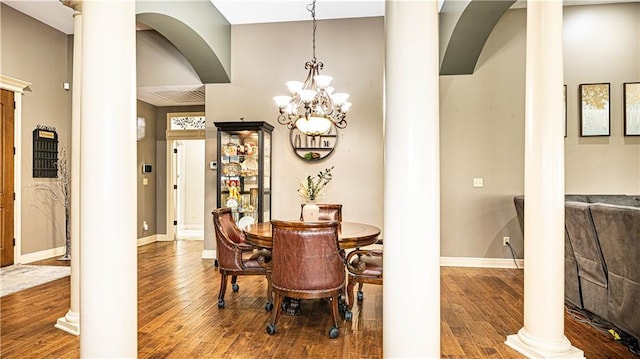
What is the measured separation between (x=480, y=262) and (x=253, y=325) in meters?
3.47

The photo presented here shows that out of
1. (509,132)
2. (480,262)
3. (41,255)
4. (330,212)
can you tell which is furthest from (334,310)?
(41,255)

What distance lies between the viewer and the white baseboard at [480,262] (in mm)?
4912

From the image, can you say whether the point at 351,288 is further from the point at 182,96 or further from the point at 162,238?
the point at 162,238

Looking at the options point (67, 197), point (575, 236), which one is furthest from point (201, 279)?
point (575, 236)

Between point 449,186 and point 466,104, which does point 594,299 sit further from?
point 466,104

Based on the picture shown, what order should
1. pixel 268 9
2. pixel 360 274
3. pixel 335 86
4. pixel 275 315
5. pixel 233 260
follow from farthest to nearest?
pixel 335 86 → pixel 268 9 → pixel 233 260 → pixel 360 274 → pixel 275 315

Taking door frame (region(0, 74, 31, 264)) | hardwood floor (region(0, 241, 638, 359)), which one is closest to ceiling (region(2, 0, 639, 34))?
door frame (region(0, 74, 31, 264))

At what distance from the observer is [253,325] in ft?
9.47

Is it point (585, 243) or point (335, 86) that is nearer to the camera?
point (585, 243)

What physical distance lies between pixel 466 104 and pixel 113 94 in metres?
4.57

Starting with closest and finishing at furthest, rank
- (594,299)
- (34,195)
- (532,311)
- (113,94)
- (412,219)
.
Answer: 1. (412,219)
2. (113,94)
3. (532,311)
4. (594,299)
5. (34,195)

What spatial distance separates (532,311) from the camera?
2430mm

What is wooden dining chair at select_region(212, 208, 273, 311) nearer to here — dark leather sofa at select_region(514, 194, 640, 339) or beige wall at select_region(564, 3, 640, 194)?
dark leather sofa at select_region(514, 194, 640, 339)

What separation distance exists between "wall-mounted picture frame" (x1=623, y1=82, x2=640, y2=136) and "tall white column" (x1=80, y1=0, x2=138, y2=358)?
5.89m
